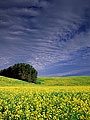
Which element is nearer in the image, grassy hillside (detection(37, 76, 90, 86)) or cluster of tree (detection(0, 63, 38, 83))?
grassy hillside (detection(37, 76, 90, 86))

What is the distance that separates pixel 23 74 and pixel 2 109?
67.9 meters

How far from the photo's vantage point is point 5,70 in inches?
3442

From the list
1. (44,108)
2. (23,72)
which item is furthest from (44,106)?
(23,72)

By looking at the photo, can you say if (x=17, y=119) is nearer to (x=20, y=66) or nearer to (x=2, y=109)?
(x=2, y=109)

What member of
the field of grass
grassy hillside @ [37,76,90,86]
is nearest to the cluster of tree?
grassy hillside @ [37,76,90,86]

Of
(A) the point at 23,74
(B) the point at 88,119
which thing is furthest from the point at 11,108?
(A) the point at 23,74

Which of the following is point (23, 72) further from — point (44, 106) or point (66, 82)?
point (44, 106)

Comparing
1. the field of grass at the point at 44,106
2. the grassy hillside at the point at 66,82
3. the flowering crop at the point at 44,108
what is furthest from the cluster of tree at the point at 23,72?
the flowering crop at the point at 44,108

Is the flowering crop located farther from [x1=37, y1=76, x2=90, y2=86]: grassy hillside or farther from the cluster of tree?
the cluster of tree

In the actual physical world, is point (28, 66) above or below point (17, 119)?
above

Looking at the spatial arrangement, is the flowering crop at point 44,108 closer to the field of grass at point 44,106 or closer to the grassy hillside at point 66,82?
the field of grass at point 44,106

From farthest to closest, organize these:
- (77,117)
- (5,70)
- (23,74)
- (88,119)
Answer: (5,70) < (23,74) < (77,117) < (88,119)

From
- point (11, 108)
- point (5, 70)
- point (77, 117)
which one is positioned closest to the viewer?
point (77, 117)

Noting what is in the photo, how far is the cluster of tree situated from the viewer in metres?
79.2
